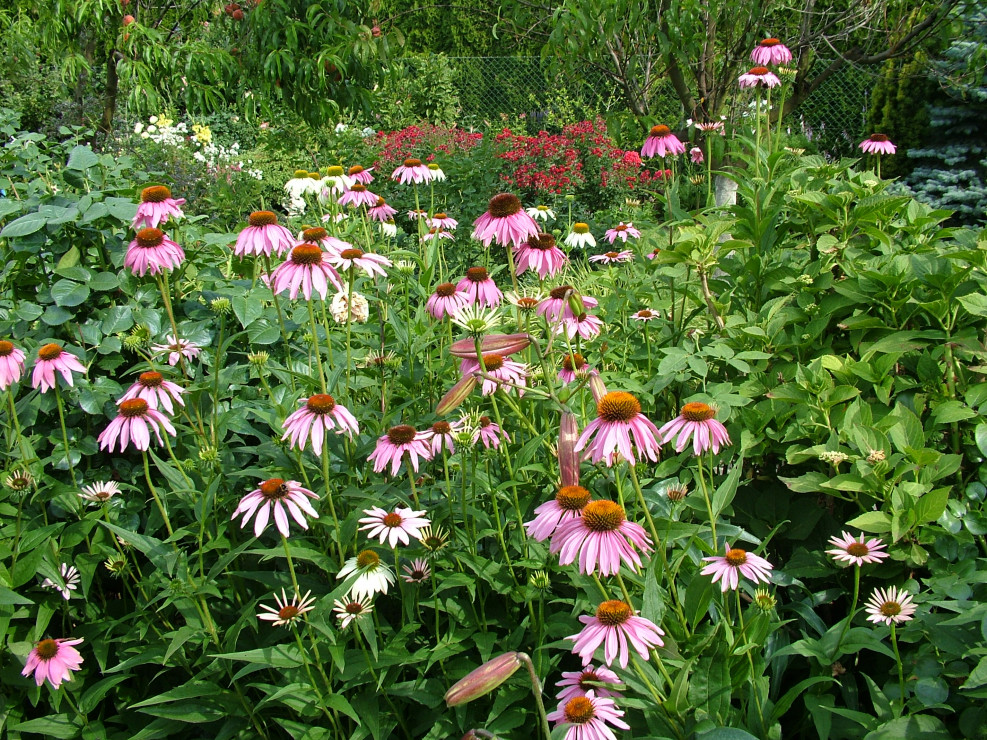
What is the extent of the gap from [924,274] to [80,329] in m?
1.97

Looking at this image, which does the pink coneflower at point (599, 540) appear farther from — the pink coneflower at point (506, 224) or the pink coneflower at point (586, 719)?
the pink coneflower at point (506, 224)

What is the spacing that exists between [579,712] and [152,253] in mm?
1188

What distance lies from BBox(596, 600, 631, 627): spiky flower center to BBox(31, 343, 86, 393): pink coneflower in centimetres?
116

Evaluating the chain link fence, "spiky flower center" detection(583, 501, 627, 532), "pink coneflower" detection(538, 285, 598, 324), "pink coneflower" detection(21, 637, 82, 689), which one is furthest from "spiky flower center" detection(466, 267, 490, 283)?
the chain link fence

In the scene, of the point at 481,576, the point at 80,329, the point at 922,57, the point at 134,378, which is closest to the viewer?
the point at 481,576

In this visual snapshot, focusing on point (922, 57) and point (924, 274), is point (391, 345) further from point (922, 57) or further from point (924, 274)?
point (922, 57)

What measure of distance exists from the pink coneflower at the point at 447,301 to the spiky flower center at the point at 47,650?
966mm

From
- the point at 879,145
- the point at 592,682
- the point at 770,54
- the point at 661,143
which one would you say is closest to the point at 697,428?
the point at 592,682

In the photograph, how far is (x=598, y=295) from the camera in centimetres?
349

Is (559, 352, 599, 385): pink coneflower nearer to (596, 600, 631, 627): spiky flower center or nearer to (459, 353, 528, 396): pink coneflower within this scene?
(459, 353, 528, 396): pink coneflower

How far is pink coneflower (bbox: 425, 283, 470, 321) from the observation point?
162cm

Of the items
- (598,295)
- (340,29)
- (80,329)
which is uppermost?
(340,29)

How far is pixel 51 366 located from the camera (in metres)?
1.63

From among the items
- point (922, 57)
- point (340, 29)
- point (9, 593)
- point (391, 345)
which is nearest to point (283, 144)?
point (340, 29)
